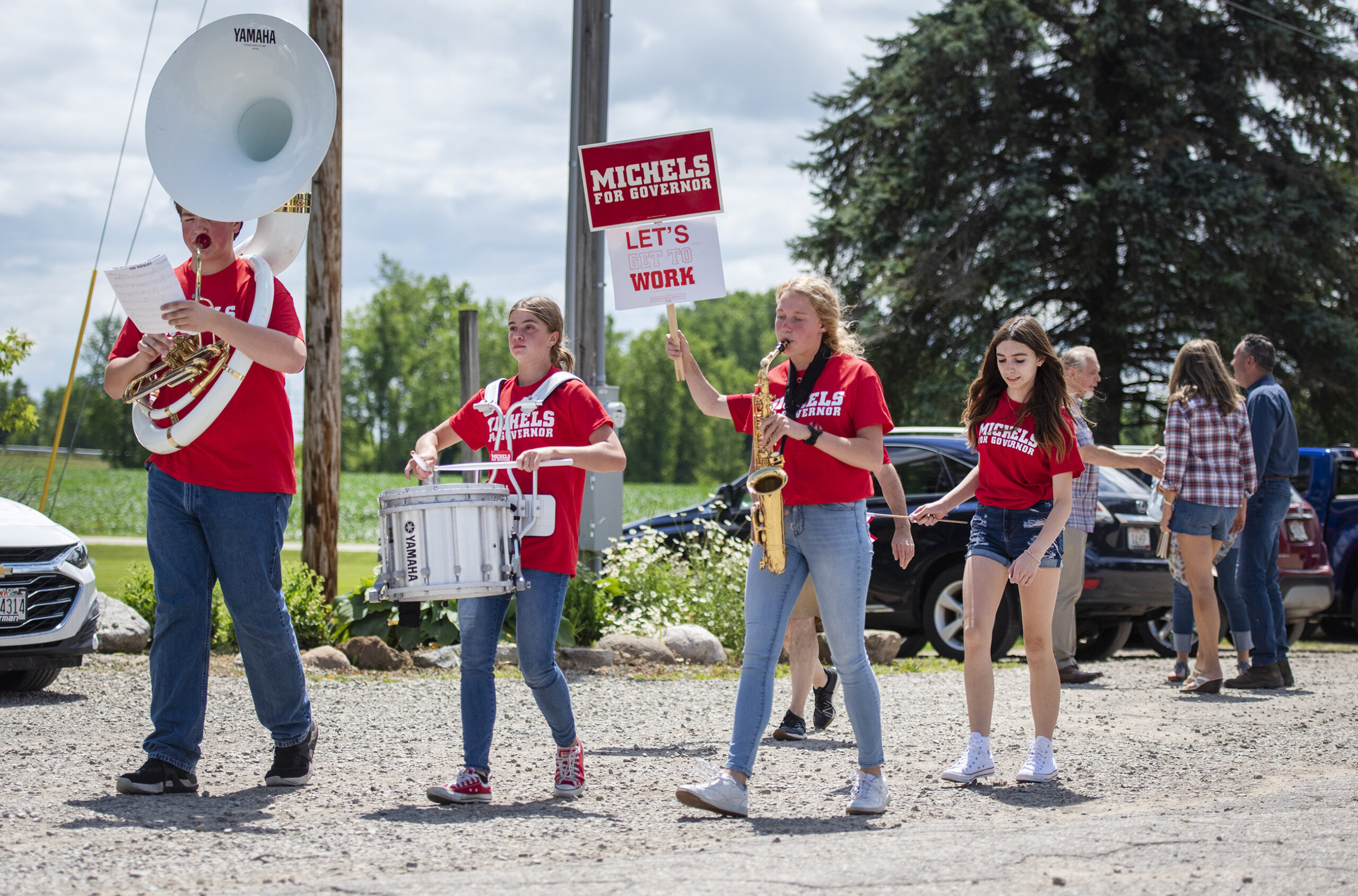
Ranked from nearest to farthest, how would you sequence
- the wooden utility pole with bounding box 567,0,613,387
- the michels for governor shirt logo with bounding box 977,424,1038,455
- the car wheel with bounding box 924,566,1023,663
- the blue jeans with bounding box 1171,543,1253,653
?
1. the michels for governor shirt logo with bounding box 977,424,1038,455
2. the blue jeans with bounding box 1171,543,1253,653
3. the car wheel with bounding box 924,566,1023,663
4. the wooden utility pole with bounding box 567,0,613,387

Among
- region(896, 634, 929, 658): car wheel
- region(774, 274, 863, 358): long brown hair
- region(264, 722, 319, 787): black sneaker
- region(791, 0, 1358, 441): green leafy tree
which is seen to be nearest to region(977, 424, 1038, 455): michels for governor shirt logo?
region(774, 274, 863, 358): long brown hair

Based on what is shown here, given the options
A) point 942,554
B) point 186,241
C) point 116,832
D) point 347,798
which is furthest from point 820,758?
point 942,554

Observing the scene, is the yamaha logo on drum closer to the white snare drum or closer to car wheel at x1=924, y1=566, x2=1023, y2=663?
the white snare drum

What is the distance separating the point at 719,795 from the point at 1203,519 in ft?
16.4

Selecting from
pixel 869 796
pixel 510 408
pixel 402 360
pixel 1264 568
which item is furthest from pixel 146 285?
pixel 402 360

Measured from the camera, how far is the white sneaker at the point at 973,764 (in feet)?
17.4

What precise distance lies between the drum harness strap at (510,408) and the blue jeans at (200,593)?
837mm

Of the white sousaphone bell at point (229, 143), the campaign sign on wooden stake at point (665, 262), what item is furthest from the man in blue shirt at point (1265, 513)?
the white sousaphone bell at point (229, 143)

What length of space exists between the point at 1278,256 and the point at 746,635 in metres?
21.7

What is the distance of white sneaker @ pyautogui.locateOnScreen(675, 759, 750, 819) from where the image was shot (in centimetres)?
445

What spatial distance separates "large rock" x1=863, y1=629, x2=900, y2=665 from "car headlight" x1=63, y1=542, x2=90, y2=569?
539 cm

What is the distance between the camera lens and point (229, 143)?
192 inches

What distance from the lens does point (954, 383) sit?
82.4 ft

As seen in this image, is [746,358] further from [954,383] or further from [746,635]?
[746,635]
